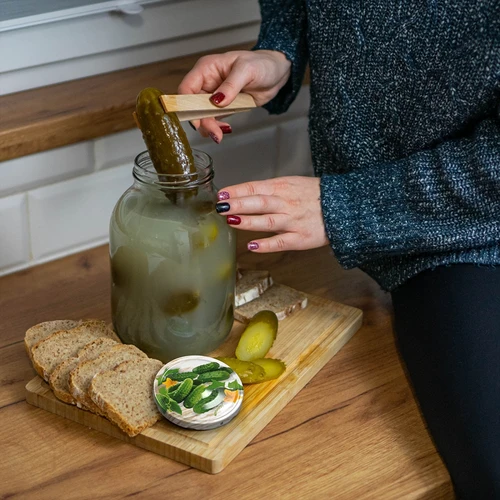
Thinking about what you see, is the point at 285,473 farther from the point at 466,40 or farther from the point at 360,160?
the point at 466,40

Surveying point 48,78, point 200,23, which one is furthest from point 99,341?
point 200,23

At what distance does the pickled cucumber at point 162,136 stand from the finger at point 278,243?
12 centimetres

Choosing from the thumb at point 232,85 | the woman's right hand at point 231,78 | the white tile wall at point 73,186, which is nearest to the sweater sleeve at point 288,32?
the woman's right hand at point 231,78

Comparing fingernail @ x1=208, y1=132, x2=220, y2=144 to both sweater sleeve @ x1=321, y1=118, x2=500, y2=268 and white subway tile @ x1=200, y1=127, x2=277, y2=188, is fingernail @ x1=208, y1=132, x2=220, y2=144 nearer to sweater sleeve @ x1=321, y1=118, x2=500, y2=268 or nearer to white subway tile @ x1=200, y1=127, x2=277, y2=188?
sweater sleeve @ x1=321, y1=118, x2=500, y2=268

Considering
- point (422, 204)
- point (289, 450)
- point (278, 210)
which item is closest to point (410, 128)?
point (422, 204)

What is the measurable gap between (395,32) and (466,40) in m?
0.10

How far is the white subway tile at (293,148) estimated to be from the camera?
1715mm

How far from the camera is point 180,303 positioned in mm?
1104

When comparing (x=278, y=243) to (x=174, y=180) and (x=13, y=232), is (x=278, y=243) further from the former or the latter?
(x=13, y=232)

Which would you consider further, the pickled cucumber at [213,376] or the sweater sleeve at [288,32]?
the sweater sleeve at [288,32]

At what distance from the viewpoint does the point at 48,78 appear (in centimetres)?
146

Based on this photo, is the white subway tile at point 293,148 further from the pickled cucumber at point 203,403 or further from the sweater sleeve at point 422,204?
the pickled cucumber at point 203,403

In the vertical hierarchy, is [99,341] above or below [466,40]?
below

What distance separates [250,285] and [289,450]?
1.07ft
